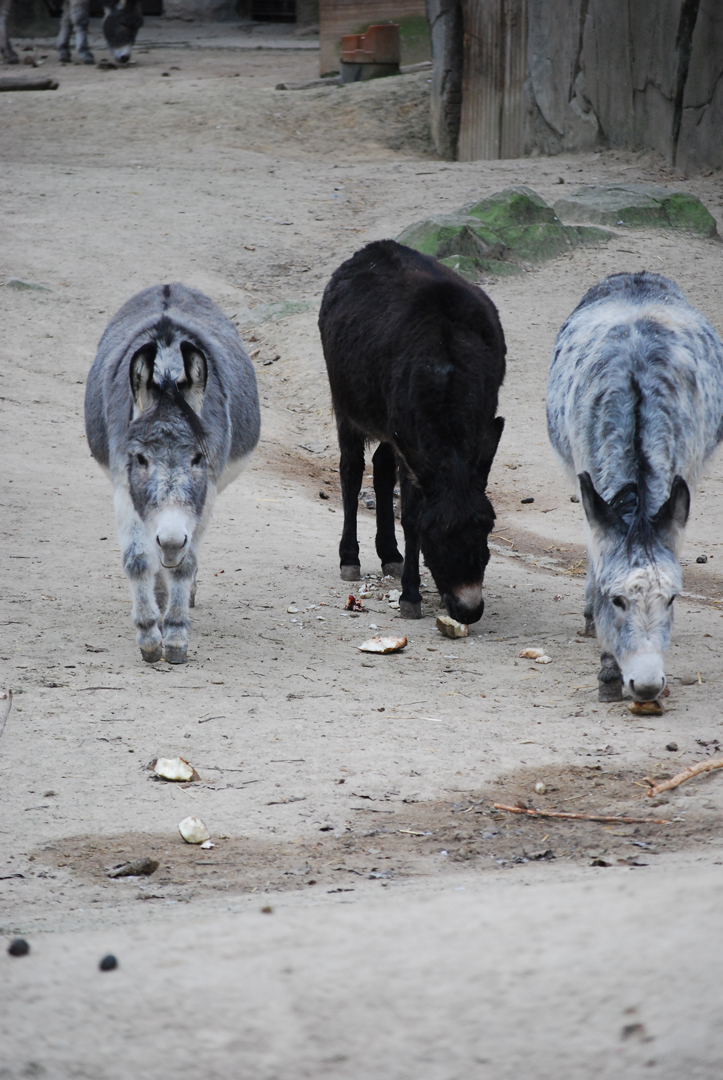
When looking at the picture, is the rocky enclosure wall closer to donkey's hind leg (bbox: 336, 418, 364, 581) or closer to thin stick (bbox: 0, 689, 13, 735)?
donkey's hind leg (bbox: 336, 418, 364, 581)

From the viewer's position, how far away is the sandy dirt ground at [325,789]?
1886 millimetres

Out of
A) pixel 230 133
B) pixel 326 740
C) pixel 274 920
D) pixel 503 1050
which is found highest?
pixel 230 133

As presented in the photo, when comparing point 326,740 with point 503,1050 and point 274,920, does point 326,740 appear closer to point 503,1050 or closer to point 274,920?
point 274,920

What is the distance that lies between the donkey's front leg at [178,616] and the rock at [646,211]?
9.35 m

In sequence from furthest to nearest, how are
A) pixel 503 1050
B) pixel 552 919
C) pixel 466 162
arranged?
pixel 466 162 < pixel 552 919 < pixel 503 1050

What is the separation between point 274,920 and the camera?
2311 millimetres

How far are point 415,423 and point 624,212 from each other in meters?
8.39

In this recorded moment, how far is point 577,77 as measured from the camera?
14867 mm

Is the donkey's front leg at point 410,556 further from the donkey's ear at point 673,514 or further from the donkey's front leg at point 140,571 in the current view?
the donkey's ear at point 673,514

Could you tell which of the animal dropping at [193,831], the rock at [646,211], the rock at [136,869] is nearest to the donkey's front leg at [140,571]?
the animal dropping at [193,831]

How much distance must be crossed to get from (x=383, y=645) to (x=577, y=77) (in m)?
12.1

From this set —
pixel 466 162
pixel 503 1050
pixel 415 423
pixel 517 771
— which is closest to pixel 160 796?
pixel 517 771

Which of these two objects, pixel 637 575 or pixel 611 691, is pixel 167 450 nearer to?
pixel 637 575

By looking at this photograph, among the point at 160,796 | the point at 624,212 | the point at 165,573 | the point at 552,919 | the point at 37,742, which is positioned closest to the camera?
the point at 552,919
